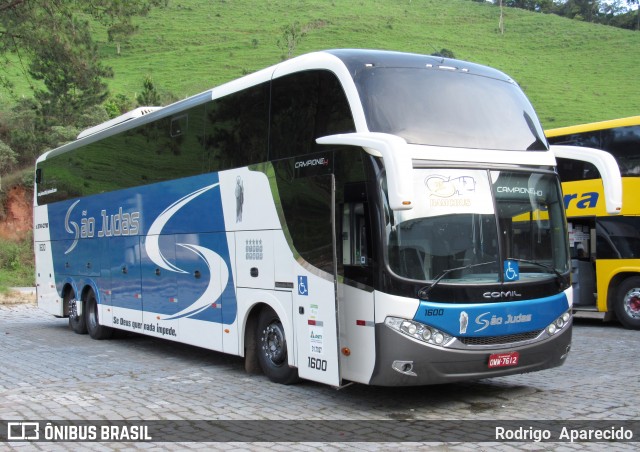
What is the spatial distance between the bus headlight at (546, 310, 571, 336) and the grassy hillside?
56.7 metres

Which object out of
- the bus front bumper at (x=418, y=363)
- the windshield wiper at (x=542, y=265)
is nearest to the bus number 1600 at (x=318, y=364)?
the bus front bumper at (x=418, y=363)

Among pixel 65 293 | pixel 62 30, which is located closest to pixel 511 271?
pixel 65 293

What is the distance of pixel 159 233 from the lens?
12.5 metres

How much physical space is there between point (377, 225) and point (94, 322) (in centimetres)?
958

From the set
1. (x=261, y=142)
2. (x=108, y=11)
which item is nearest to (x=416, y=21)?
(x=108, y=11)

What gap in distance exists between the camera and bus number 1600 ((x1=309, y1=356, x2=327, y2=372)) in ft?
27.4

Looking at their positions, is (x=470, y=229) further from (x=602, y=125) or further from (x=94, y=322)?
(x=94, y=322)

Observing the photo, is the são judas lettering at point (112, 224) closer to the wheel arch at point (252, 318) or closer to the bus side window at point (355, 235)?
the wheel arch at point (252, 318)

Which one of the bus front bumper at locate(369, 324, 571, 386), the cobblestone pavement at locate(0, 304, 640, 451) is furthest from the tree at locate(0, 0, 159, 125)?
the bus front bumper at locate(369, 324, 571, 386)

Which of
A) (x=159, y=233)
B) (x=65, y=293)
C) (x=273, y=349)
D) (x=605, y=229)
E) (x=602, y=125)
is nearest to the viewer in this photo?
(x=273, y=349)

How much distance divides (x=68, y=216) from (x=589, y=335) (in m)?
11.2

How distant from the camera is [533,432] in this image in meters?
7.21

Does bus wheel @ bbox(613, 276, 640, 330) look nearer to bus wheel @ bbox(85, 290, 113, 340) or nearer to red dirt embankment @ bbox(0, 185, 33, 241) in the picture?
bus wheel @ bbox(85, 290, 113, 340)

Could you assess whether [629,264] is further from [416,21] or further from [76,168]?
[416,21]
